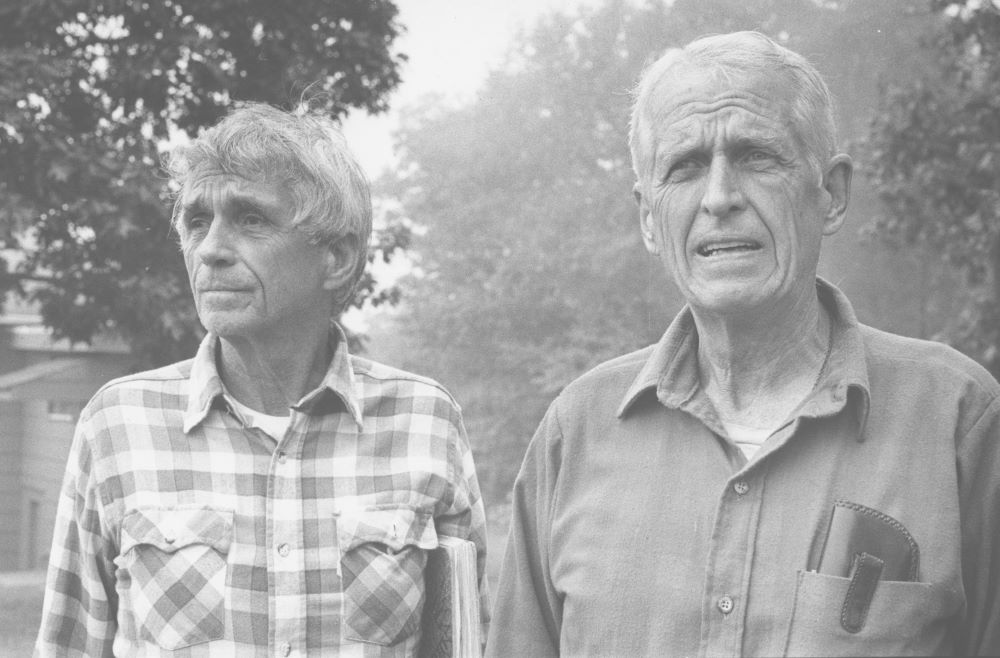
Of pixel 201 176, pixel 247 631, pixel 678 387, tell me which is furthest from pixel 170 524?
pixel 678 387

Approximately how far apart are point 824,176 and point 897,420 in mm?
401

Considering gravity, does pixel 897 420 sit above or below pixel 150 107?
below

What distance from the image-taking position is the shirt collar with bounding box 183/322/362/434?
2418 mm

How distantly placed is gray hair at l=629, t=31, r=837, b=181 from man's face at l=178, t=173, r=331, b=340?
914mm

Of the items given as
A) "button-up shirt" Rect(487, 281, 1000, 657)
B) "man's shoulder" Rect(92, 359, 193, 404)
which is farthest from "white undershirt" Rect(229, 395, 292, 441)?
"button-up shirt" Rect(487, 281, 1000, 657)

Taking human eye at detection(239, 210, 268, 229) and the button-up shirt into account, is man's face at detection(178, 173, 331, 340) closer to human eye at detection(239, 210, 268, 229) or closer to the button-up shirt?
human eye at detection(239, 210, 268, 229)

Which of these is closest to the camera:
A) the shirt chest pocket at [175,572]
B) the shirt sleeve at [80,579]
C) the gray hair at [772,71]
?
the gray hair at [772,71]

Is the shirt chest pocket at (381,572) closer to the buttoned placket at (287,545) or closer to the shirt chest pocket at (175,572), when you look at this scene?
the buttoned placket at (287,545)

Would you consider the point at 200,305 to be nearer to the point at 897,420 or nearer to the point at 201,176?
the point at 201,176

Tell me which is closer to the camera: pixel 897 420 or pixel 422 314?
pixel 897 420

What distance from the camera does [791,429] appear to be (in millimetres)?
1703

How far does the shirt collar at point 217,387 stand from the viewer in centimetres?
242

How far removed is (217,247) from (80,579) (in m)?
0.74

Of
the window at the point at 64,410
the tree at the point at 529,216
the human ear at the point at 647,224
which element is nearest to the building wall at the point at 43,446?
the window at the point at 64,410
